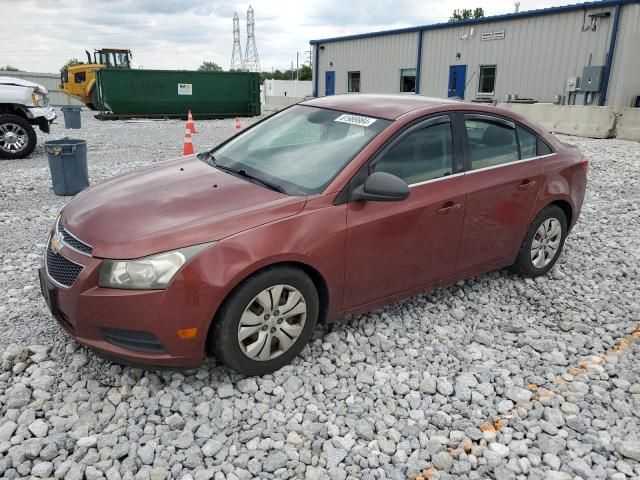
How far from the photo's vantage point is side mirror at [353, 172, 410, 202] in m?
3.21

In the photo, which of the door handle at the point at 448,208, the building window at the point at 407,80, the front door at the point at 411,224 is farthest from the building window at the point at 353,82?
the door handle at the point at 448,208

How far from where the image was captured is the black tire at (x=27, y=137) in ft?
32.1

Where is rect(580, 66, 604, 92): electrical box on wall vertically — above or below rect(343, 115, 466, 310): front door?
above

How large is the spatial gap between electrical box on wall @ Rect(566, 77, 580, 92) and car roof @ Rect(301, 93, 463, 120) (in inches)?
643

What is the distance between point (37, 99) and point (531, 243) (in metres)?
9.53

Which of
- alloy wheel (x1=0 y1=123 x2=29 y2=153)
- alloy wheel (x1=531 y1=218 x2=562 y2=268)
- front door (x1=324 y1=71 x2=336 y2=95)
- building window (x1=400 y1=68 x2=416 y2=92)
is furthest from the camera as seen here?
front door (x1=324 y1=71 x2=336 y2=95)

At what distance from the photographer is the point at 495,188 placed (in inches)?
159

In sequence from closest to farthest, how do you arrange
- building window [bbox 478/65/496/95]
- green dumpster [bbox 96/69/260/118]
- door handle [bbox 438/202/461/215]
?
door handle [bbox 438/202/461/215] → green dumpster [bbox 96/69/260/118] → building window [bbox 478/65/496/95]

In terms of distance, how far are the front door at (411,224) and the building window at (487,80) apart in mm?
19117

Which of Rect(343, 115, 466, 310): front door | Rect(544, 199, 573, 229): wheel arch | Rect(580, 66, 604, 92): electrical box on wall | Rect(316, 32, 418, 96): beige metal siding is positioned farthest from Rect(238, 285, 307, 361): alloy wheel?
Rect(316, 32, 418, 96): beige metal siding

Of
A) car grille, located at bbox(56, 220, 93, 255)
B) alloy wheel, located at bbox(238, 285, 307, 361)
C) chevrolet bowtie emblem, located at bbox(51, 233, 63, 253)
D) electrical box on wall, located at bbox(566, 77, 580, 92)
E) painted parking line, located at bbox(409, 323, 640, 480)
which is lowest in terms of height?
painted parking line, located at bbox(409, 323, 640, 480)

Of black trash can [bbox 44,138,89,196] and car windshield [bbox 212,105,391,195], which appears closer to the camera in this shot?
car windshield [bbox 212,105,391,195]

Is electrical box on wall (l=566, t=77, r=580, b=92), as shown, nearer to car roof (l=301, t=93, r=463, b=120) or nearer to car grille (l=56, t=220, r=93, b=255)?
car roof (l=301, t=93, r=463, b=120)

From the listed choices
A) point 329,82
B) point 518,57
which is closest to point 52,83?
point 329,82
